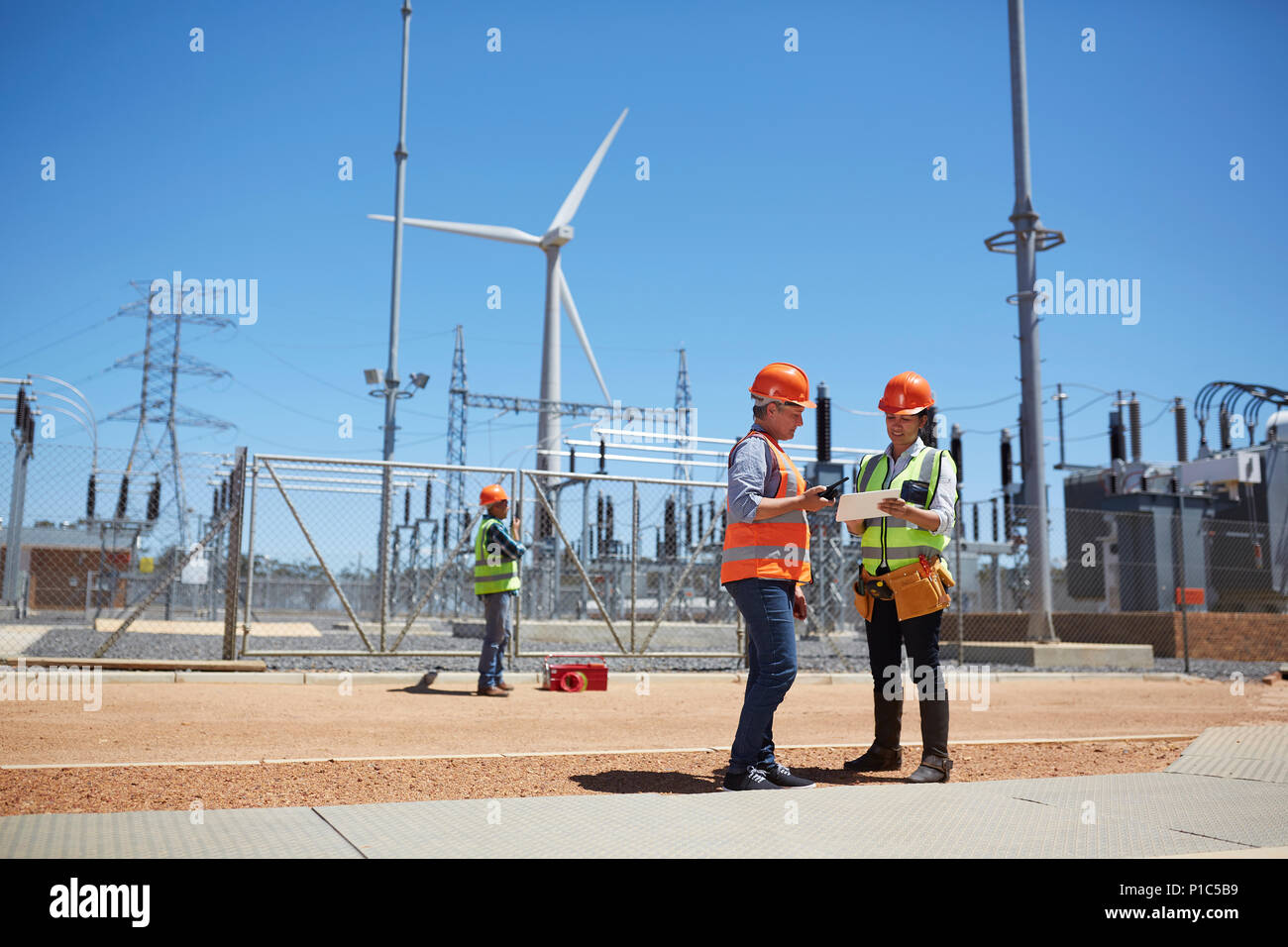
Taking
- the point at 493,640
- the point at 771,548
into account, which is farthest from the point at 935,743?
the point at 493,640

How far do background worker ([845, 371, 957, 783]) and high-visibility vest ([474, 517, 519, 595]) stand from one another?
17.0 ft

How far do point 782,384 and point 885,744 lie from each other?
211 centimetres

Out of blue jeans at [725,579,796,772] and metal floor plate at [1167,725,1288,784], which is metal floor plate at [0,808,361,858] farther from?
metal floor plate at [1167,725,1288,784]

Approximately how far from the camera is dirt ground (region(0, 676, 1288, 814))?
4.82 meters

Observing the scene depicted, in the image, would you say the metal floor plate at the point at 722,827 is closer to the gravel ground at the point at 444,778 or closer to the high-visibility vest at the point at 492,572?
the gravel ground at the point at 444,778

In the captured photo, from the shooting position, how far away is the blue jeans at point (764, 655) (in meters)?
4.84

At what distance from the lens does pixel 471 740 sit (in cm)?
678

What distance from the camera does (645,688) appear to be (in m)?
11.3

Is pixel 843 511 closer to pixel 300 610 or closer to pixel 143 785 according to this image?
pixel 143 785

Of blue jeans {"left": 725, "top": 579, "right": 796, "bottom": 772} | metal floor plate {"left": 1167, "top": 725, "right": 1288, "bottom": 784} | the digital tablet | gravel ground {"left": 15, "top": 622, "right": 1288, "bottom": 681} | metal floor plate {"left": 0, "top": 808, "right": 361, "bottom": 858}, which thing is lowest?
gravel ground {"left": 15, "top": 622, "right": 1288, "bottom": 681}

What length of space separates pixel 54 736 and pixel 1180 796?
6.25m

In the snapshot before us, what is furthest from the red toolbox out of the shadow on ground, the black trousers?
the black trousers

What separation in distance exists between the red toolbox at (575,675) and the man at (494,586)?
52 centimetres

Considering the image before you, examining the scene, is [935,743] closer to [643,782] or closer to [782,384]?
[643,782]
